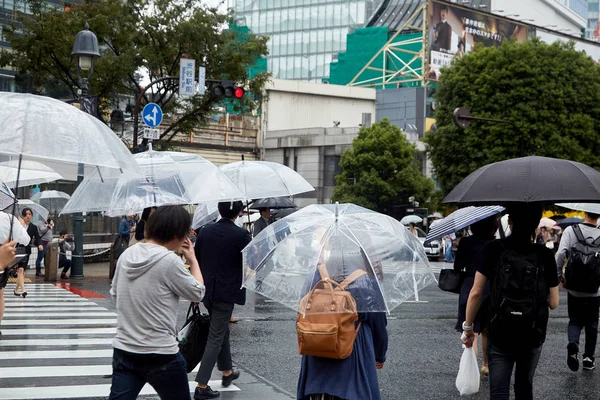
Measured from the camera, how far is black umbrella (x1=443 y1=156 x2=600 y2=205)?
5.35 metres

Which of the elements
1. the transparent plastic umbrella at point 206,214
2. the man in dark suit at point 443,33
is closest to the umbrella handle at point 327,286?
the transparent plastic umbrella at point 206,214

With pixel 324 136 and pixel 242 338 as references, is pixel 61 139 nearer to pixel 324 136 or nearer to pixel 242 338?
pixel 242 338

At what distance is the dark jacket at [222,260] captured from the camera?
7.34 metres

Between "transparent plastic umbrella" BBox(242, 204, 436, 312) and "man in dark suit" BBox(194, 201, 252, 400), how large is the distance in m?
1.76

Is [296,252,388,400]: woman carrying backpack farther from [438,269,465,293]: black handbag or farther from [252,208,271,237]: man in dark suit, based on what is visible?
[252,208,271,237]: man in dark suit

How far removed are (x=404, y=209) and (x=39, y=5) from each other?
95.4 feet

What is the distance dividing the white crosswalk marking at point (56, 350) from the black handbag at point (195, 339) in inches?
47.9

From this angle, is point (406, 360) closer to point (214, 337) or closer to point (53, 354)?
point (214, 337)

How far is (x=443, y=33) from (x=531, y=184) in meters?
60.6

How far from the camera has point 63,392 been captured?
7531 millimetres

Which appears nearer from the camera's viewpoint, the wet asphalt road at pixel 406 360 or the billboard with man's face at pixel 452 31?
the wet asphalt road at pixel 406 360

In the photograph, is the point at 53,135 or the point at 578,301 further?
the point at 578,301

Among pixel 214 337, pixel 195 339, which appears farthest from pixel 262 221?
pixel 195 339

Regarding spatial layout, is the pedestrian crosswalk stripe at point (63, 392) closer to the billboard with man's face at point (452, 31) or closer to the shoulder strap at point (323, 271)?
the shoulder strap at point (323, 271)
